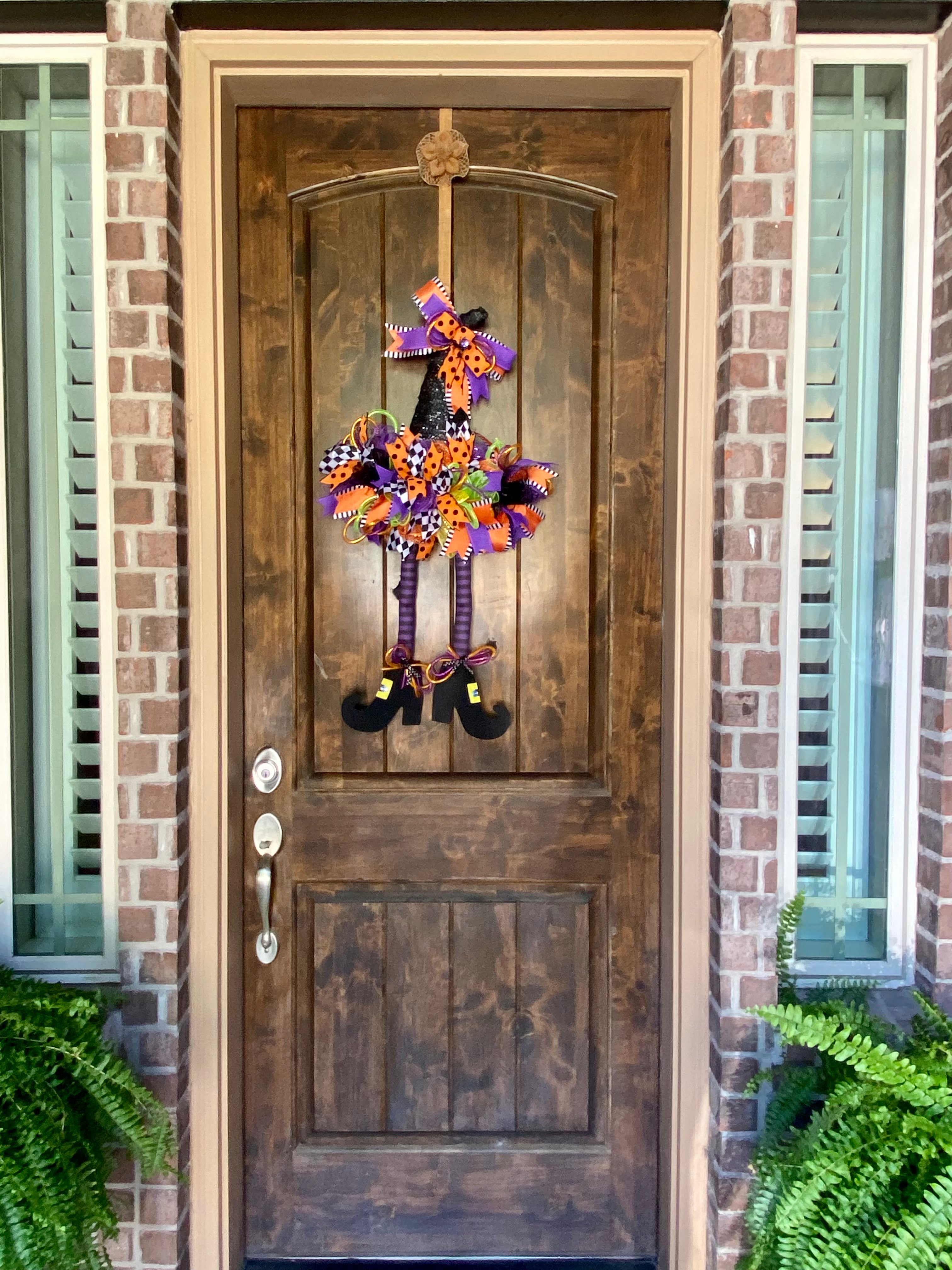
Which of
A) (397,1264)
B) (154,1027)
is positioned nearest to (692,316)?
(154,1027)

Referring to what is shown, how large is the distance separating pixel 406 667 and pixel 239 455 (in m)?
0.59

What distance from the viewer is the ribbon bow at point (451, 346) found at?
1.71 m

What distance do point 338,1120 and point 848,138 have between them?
2.39m

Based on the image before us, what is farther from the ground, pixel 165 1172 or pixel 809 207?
pixel 809 207

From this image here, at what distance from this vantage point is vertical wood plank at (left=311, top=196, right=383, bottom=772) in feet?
5.79

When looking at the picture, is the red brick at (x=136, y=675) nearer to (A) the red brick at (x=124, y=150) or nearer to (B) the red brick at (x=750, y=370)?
(A) the red brick at (x=124, y=150)

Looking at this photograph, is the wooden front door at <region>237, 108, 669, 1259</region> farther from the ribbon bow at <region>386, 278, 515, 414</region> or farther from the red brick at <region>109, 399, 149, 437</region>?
the red brick at <region>109, 399, 149, 437</region>

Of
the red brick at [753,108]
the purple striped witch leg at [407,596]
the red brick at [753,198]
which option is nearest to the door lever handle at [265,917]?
the purple striped witch leg at [407,596]

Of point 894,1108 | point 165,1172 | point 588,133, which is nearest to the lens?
point 894,1108

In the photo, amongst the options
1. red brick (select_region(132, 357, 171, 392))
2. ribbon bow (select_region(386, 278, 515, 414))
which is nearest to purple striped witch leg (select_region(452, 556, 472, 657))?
ribbon bow (select_region(386, 278, 515, 414))

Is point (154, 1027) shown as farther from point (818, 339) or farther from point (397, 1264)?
point (818, 339)

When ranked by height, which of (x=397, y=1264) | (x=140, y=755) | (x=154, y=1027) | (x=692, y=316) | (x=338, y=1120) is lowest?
(x=397, y=1264)

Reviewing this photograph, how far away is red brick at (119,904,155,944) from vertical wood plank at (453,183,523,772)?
711 millimetres

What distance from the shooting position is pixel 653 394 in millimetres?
1771
